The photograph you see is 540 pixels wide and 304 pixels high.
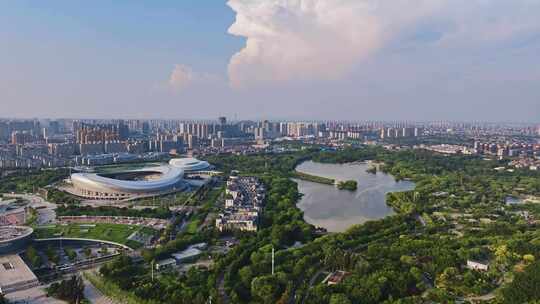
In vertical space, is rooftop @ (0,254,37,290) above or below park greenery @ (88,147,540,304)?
below

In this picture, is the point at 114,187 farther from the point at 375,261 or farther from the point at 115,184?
the point at 375,261

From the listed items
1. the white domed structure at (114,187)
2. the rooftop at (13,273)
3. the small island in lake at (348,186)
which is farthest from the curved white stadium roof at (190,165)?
the rooftop at (13,273)

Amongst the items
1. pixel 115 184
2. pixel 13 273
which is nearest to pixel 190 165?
pixel 115 184

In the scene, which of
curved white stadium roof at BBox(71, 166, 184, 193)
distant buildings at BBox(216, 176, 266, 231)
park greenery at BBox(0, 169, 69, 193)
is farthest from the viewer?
park greenery at BBox(0, 169, 69, 193)

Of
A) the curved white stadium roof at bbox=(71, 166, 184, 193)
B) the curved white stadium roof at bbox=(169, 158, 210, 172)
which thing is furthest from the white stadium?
the curved white stadium roof at bbox=(169, 158, 210, 172)

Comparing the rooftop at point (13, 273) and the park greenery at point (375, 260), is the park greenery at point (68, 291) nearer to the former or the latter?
the park greenery at point (375, 260)

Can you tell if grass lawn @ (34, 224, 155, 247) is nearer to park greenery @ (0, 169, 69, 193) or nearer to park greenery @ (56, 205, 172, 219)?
park greenery @ (56, 205, 172, 219)
